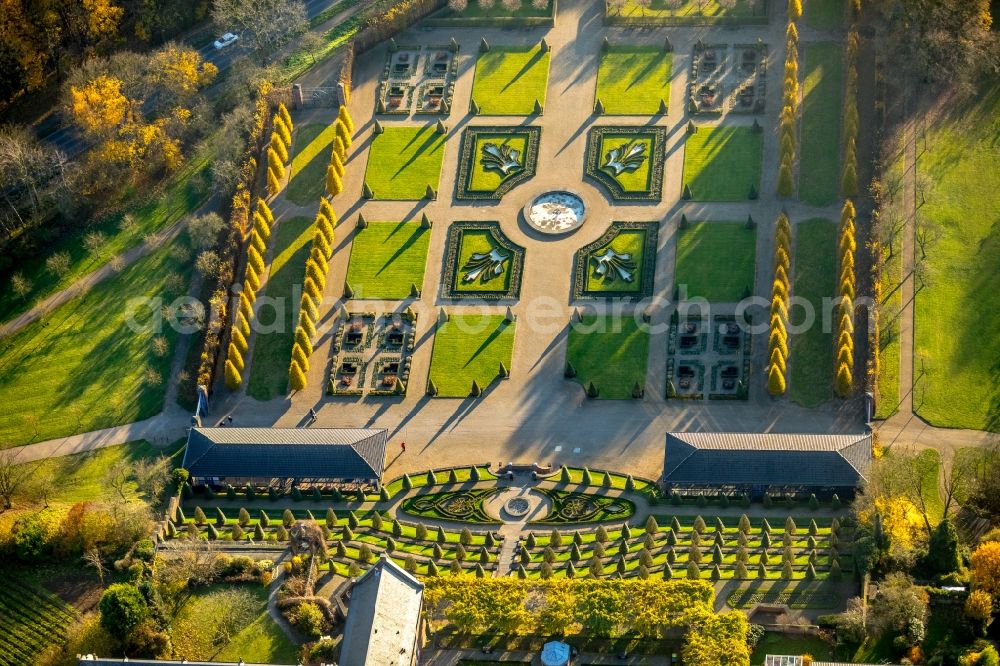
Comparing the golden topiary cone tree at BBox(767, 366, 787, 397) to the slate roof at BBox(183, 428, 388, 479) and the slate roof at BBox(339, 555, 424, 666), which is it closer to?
the slate roof at BBox(183, 428, 388, 479)

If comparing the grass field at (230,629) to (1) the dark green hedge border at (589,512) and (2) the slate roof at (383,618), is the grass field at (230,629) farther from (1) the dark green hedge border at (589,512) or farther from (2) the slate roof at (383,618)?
(1) the dark green hedge border at (589,512)

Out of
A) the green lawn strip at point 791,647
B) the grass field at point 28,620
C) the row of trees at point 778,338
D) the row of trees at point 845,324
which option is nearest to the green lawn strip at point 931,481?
the row of trees at point 845,324

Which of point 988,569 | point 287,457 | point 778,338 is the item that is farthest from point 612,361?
point 988,569

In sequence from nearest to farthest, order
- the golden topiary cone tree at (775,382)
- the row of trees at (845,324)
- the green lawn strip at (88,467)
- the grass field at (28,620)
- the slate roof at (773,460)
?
the grass field at (28,620) < the slate roof at (773,460) < the row of trees at (845,324) < the golden topiary cone tree at (775,382) < the green lawn strip at (88,467)

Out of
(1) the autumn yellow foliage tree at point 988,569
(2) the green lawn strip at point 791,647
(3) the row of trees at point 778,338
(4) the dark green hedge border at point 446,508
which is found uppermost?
(3) the row of trees at point 778,338

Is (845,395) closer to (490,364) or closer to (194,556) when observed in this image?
(490,364)

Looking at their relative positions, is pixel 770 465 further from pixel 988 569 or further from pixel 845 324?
pixel 988 569

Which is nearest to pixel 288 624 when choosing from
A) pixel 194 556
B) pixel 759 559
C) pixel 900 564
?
pixel 194 556

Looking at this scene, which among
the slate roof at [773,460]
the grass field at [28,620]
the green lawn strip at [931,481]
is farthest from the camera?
the slate roof at [773,460]
